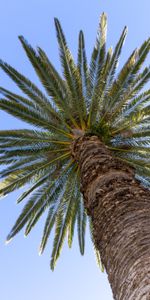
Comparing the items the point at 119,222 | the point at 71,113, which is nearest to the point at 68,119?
the point at 71,113

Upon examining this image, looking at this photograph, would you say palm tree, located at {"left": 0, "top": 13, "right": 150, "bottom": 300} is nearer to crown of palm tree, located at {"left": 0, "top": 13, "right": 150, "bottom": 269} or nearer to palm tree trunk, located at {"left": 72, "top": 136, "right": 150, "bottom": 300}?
crown of palm tree, located at {"left": 0, "top": 13, "right": 150, "bottom": 269}

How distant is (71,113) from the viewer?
32.2 ft

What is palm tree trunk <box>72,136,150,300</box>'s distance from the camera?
3279 mm

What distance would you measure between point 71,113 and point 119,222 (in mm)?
5911

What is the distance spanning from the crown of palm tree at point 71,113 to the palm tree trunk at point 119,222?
324 cm

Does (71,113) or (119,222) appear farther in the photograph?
(71,113)

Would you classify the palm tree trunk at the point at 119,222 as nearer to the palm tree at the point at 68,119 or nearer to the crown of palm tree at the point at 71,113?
the palm tree at the point at 68,119

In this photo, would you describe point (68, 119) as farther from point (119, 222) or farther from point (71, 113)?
point (119, 222)

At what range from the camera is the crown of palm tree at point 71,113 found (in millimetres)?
9789

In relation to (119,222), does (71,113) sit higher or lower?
higher

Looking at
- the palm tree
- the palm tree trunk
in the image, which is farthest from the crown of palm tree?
the palm tree trunk

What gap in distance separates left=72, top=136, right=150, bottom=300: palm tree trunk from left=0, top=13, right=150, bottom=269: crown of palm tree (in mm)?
3236

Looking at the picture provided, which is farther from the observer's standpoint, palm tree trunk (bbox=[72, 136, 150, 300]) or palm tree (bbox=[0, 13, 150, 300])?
palm tree (bbox=[0, 13, 150, 300])

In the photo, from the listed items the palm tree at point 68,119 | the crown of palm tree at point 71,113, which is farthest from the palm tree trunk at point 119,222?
the crown of palm tree at point 71,113
